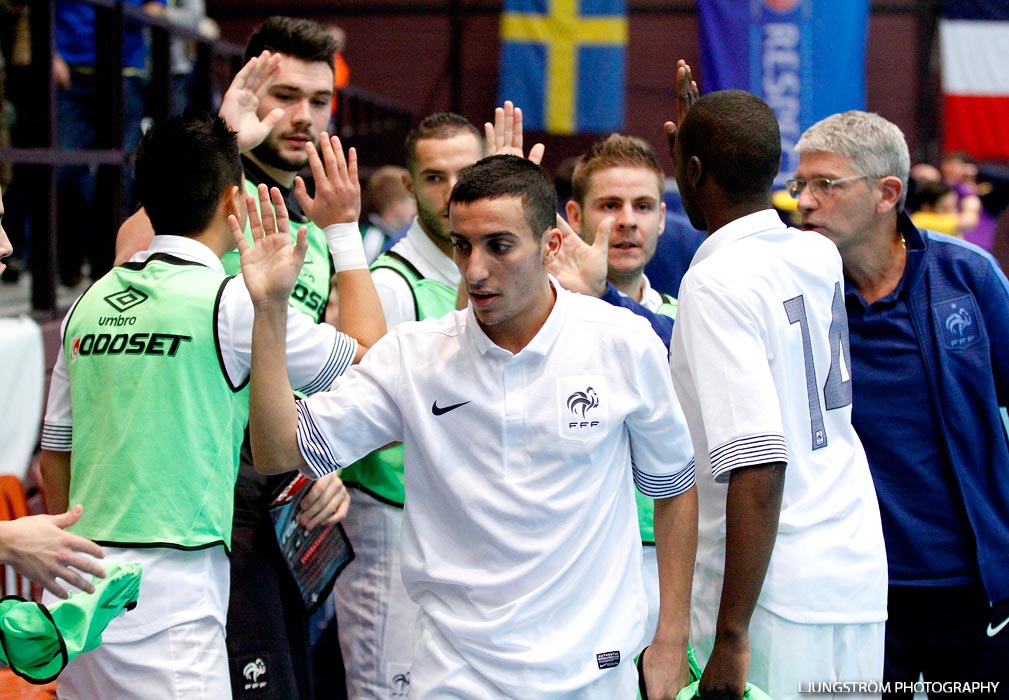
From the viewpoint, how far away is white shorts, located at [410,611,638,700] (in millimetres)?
2285

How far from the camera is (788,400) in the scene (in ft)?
8.30

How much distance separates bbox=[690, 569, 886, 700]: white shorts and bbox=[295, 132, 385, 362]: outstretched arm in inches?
46.4

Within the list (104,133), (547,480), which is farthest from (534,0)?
(547,480)

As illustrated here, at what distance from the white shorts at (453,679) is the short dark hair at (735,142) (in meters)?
1.09

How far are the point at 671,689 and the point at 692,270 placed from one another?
2.94ft

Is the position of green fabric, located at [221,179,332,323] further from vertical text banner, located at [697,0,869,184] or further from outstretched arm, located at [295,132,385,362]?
vertical text banner, located at [697,0,869,184]

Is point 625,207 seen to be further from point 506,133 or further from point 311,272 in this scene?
point 311,272

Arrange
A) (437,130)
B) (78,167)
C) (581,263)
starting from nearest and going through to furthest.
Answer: (581,263), (437,130), (78,167)

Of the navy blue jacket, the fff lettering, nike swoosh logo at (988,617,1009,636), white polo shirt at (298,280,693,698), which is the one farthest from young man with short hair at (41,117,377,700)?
nike swoosh logo at (988,617,1009,636)

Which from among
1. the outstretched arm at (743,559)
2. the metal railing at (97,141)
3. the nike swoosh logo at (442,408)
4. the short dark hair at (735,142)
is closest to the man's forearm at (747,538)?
the outstretched arm at (743,559)

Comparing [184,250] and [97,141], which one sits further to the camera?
[97,141]

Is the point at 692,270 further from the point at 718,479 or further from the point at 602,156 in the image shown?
the point at 602,156

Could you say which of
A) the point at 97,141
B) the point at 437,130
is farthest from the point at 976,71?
the point at 437,130

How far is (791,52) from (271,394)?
11383mm
